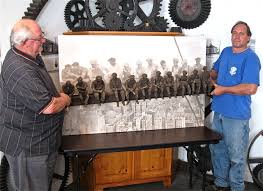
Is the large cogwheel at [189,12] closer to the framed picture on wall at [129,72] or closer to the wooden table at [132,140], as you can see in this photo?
the framed picture on wall at [129,72]

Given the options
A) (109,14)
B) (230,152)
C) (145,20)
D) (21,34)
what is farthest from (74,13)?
(230,152)

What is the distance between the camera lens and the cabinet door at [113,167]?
8.23 feet

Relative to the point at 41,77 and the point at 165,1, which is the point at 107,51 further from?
the point at 165,1

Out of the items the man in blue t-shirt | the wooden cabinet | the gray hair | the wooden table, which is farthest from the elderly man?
the man in blue t-shirt

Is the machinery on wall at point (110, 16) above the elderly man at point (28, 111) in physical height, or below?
above

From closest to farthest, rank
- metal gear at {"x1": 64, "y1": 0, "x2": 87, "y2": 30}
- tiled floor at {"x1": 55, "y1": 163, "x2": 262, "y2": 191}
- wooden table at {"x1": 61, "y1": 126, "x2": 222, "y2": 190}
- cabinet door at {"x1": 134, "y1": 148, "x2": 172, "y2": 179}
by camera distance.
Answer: wooden table at {"x1": 61, "y1": 126, "x2": 222, "y2": 190} < metal gear at {"x1": 64, "y1": 0, "x2": 87, "y2": 30} < cabinet door at {"x1": 134, "y1": 148, "x2": 172, "y2": 179} < tiled floor at {"x1": 55, "y1": 163, "x2": 262, "y2": 191}

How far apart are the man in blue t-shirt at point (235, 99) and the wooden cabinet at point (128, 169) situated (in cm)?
48

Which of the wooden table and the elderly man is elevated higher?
the elderly man

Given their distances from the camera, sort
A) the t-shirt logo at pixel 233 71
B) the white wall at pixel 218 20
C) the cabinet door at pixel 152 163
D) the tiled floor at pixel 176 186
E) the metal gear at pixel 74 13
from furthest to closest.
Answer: the tiled floor at pixel 176 186 < the cabinet door at pixel 152 163 < the metal gear at pixel 74 13 < the t-shirt logo at pixel 233 71 < the white wall at pixel 218 20

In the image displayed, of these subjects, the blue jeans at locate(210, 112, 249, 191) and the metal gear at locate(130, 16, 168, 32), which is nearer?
the blue jeans at locate(210, 112, 249, 191)

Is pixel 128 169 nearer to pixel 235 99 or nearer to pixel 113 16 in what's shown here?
pixel 235 99

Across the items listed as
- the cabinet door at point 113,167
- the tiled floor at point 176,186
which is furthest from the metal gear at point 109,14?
the tiled floor at point 176,186

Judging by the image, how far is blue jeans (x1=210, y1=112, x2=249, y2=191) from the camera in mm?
2359

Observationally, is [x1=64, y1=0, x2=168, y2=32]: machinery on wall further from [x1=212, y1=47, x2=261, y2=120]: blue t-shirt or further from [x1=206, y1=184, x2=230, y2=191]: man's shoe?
[x1=206, y1=184, x2=230, y2=191]: man's shoe
